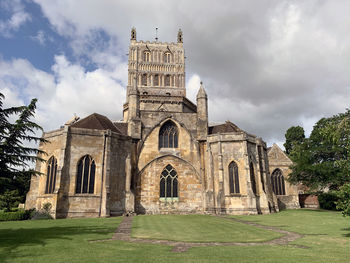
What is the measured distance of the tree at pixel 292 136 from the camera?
54938mm

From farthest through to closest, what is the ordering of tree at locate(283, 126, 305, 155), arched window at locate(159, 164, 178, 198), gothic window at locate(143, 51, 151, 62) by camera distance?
tree at locate(283, 126, 305, 155), gothic window at locate(143, 51, 151, 62), arched window at locate(159, 164, 178, 198)

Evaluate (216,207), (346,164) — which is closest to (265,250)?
(346,164)

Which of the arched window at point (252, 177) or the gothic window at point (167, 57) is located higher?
the gothic window at point (167, 57)

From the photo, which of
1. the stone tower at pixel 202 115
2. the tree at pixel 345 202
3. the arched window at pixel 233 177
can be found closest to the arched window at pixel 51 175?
the stone tower at pixel 202 115

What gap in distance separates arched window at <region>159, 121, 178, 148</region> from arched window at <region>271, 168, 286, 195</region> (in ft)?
61.1

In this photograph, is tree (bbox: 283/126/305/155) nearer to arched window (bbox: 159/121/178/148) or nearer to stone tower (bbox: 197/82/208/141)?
stone tower (bbox: 197/82/208/141)

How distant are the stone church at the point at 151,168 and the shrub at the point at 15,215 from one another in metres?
1.24

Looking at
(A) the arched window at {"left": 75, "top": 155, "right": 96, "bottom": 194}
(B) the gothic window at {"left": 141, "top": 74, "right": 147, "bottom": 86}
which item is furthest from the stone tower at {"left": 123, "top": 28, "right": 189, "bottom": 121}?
(A) the arched window at {"left": 75, "top": 155, "right": 96, "bottom": 194}

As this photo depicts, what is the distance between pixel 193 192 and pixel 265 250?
1963 centimetres

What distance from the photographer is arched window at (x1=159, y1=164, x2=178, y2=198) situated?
28.9 meters

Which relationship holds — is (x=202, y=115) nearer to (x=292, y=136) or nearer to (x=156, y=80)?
(x=156, y=80)

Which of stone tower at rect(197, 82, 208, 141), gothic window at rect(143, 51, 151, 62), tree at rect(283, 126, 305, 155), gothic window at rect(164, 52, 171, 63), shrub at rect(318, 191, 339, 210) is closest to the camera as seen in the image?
stone tower at rect(197, 82, 208, 141)

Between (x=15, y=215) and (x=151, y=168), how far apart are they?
1292 cm

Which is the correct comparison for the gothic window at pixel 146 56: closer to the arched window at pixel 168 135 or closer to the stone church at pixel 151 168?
the stone church at pixel 151 168
